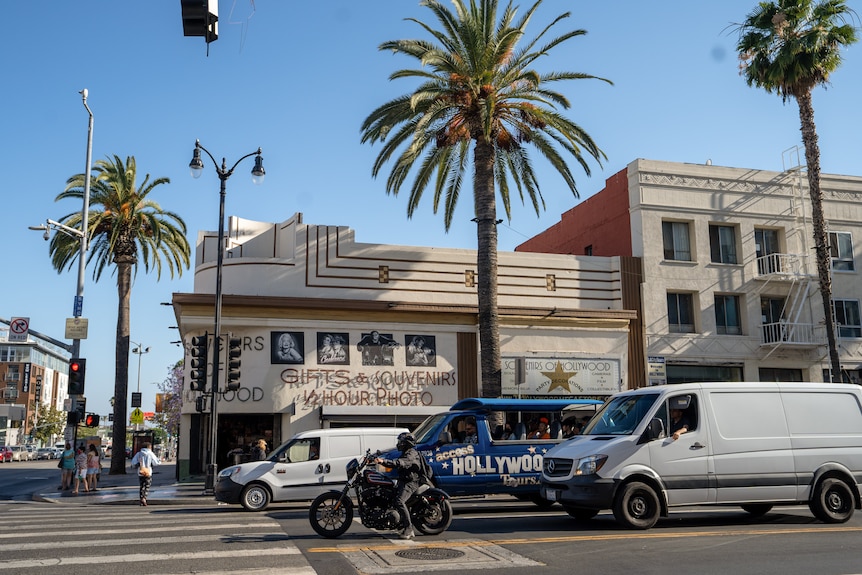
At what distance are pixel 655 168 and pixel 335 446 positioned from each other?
18.7m

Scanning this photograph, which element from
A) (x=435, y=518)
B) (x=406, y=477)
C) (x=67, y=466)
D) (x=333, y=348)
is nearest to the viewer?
(x=406, y=477)

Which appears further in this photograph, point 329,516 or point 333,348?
point 333,348

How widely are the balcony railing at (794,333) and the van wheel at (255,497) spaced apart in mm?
21115

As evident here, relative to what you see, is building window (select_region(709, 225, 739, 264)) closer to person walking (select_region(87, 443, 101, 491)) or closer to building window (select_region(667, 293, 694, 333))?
building window (select_region(667, 293, 694, 333))

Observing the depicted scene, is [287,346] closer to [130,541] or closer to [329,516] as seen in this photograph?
[329,516]

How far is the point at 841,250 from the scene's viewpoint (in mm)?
31625

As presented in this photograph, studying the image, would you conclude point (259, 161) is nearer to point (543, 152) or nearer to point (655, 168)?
point (543, 152)

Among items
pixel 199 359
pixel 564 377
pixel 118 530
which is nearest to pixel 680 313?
pixel 564 377

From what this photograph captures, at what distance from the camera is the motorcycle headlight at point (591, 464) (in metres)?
11.5

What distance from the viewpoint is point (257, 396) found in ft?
83.1

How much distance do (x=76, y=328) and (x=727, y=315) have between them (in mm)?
24078

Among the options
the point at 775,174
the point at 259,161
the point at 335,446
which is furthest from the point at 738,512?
the point at 775,174

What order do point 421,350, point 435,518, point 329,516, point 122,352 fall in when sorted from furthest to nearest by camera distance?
point 122,352
point 421,350
point 435,518
point 329,516

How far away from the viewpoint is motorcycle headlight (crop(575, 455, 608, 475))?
37.9 ft
